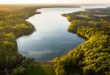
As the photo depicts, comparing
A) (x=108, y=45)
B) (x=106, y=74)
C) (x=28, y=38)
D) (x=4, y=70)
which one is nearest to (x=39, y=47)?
(x=28, y=38)

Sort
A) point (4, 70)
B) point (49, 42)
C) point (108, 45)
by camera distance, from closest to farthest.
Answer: point (4, 70)
point (108, 45)
point (49, 42)

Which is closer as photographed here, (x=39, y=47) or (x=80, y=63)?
(x=80, y=63)

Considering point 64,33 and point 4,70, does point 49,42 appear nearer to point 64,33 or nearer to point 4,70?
point 64,33

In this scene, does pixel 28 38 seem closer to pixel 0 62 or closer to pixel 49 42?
pixel 49 42

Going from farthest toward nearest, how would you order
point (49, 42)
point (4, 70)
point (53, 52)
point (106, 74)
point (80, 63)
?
point (49, 42), point (53, 52), point (80, 63), point (4, 70), point (106, 74)

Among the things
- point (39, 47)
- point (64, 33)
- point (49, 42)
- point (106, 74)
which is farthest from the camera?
point (64, 33)

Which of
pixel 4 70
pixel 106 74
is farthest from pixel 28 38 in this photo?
pixel 106 74

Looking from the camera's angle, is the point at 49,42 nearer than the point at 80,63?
No

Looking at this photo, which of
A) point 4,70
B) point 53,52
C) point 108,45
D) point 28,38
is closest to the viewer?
point 4,70
